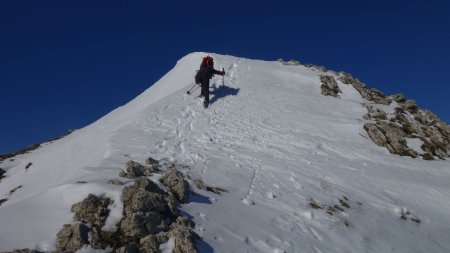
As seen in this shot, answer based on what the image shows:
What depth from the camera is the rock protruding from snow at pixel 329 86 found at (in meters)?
30.0

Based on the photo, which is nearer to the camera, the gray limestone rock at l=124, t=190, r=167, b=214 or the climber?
the gray limestone rock at l=124, t=190, r=167, b=214

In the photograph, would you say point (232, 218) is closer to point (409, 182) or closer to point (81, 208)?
point (81, 208)

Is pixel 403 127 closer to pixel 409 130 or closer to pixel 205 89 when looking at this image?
pixel 409 130

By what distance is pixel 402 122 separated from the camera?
2595 cm

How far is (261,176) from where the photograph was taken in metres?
15.0

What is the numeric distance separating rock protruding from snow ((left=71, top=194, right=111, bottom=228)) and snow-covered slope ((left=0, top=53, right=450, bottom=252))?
0.22 m

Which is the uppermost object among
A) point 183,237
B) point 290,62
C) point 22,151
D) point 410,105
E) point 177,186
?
point 290,62

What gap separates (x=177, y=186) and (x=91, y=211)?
2.69 m

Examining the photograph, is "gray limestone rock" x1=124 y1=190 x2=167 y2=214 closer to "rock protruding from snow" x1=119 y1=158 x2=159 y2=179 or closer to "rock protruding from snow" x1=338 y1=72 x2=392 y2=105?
"rock protruding from snow" x1=119 y1=158 x2=159 y2=179

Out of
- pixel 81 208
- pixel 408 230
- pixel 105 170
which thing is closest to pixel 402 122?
pixel 408 230

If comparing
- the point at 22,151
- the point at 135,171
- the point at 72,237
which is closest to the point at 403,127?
the point at 135,171

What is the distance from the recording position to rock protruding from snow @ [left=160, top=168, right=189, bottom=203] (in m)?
11.0

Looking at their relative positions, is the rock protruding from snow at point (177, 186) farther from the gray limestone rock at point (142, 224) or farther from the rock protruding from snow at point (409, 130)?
the rock protruding from snow at point (409, 130)

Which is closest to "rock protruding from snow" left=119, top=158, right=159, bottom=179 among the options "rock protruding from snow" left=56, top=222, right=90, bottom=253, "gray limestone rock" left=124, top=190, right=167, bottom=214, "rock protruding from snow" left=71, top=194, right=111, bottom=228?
"gray limestone rock" left=124, top=190, right=167, bottom=214
